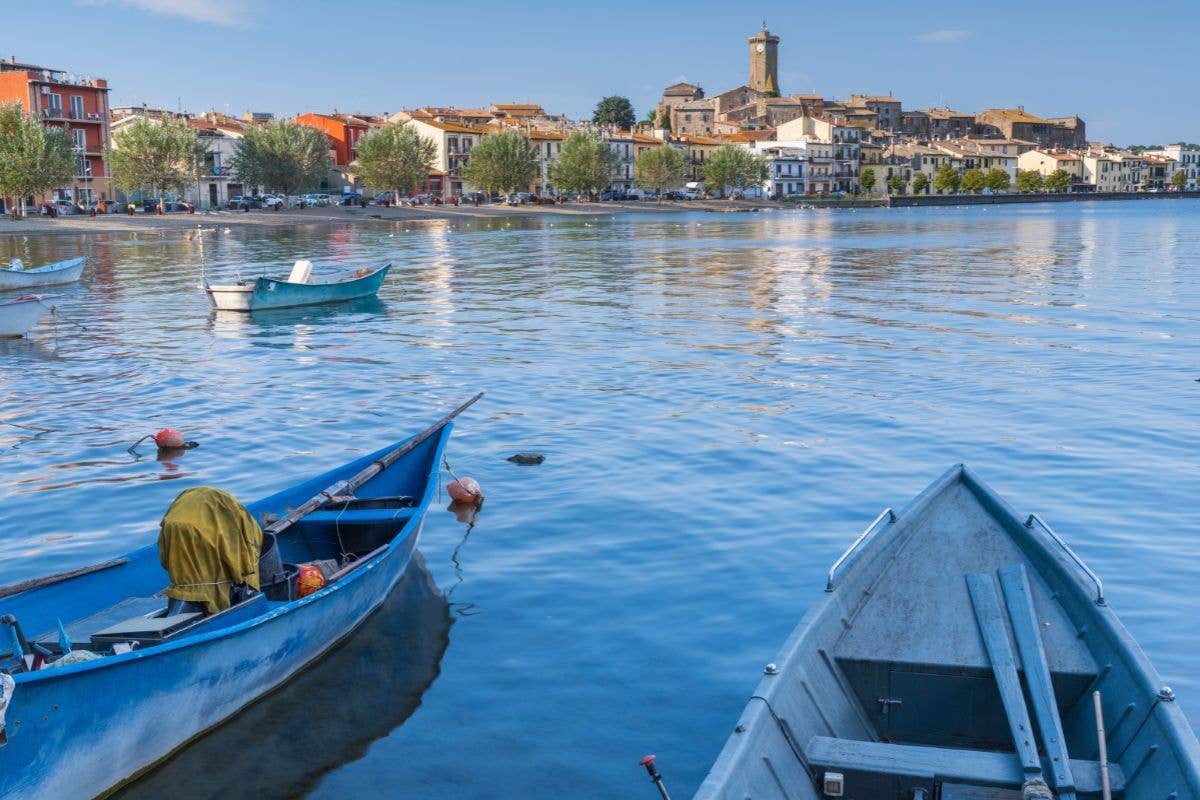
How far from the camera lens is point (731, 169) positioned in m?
149

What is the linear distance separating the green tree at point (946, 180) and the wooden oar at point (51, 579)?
602 feet

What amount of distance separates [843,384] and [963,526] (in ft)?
42.0

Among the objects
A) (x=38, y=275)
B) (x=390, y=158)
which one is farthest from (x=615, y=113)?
(x=38, y=275)

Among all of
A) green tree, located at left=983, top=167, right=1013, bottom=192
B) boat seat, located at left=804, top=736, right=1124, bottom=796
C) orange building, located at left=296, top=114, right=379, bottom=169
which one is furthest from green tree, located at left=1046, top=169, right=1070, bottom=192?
boat seat, located at left=804, top=736, right=1124, bottom=796

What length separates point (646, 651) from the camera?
10148 millimetres

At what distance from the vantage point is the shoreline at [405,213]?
79750 millimetres

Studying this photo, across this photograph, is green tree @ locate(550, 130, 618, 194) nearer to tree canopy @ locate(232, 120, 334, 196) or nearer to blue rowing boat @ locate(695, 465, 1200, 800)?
tree canopy @ locate(232, 120, 334, 196)

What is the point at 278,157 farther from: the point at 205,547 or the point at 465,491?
the point at 205,547

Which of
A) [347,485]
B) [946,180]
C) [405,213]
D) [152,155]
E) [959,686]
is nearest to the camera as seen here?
[959,686]

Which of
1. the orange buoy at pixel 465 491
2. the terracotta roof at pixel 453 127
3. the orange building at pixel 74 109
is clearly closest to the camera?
the orange buoy at pixel 465 491

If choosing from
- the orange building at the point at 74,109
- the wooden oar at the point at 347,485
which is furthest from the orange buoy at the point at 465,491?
the orange building at the point at 74,109

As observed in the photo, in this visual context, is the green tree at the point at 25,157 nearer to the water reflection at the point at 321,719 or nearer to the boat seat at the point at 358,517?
the boat seat at the point at 358,517

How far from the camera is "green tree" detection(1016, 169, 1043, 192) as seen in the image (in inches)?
7485

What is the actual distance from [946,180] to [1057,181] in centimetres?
2697
